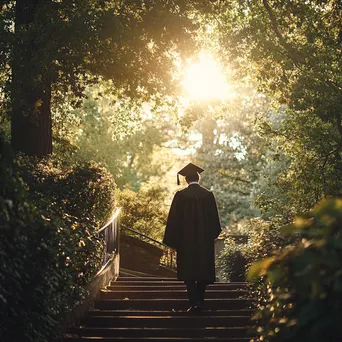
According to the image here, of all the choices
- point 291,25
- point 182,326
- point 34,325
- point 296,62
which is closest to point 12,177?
point 34,325

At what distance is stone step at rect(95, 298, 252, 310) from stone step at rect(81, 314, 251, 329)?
44.0 inches

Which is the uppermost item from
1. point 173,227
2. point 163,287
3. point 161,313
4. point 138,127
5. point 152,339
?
point 138,127

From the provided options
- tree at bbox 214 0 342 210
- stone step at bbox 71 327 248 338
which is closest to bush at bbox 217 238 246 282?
tree at bbox 214 0 342 210

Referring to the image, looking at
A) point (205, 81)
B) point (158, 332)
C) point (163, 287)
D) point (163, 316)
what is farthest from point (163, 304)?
point (205, 81)

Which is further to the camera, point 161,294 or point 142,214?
point 142,214

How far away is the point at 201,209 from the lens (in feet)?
37.3

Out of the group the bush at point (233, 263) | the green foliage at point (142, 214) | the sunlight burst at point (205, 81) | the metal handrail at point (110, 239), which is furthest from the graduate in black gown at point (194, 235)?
the green foliage at point (142, 214)

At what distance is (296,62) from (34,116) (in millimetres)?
6064

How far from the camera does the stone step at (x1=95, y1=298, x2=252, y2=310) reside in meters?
11.3

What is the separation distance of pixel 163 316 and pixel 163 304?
3.08ft

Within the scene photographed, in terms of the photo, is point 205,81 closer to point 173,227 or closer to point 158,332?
point 173,227

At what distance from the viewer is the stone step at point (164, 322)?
10117 mm

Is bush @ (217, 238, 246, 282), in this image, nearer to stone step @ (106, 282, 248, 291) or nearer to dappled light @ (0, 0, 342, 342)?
dappled light @ (0, 0, 342, 342)

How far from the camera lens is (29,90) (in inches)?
563
